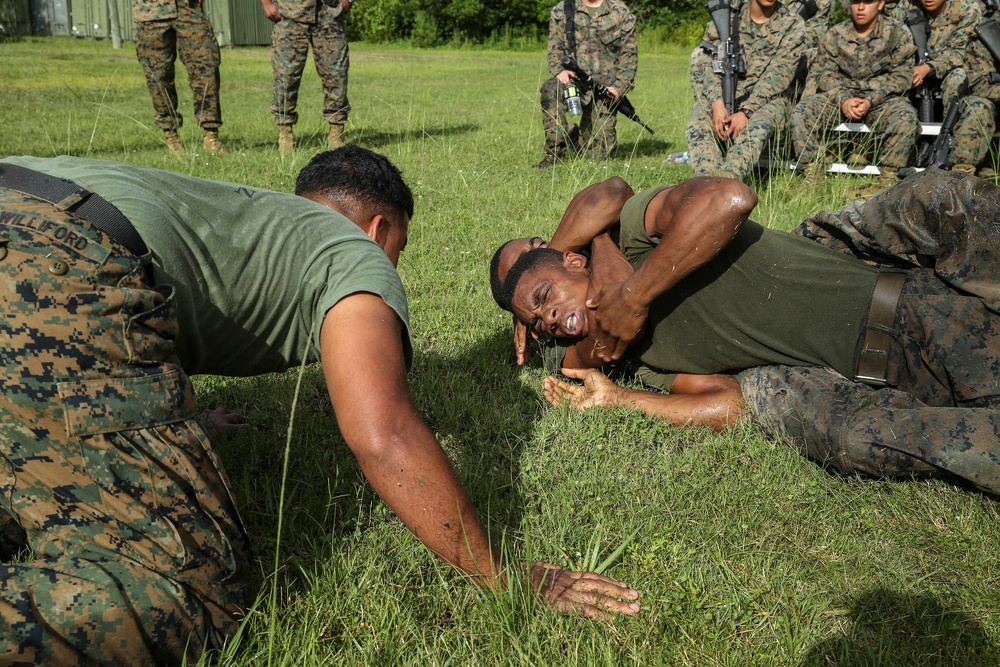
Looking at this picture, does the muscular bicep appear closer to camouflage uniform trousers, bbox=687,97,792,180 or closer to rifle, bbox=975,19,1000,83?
camouflage uniform trousers, bbox=687,97,792,180

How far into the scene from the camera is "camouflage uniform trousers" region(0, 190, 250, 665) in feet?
5.66

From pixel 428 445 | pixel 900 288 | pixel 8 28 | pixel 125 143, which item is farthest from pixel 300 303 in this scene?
pixel 8 28

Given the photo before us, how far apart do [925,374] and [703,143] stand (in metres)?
4.38

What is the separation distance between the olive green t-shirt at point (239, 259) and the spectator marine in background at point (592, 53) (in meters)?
7.07

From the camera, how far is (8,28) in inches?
1033

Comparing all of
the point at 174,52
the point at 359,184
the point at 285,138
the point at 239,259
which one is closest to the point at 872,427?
the point at 359,184

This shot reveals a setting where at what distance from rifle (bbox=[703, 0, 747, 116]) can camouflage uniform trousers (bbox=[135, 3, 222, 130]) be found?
4965 mm

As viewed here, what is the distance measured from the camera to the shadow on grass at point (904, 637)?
208 centimetres

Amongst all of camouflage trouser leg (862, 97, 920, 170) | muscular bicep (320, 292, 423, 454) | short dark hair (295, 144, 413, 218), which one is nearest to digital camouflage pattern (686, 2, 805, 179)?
camouflage trouser leg (862, 97, 920, 170)

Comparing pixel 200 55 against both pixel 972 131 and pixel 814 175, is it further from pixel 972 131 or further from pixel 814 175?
pixel 972 131

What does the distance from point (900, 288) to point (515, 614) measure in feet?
6.74

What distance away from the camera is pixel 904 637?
2.18 meters

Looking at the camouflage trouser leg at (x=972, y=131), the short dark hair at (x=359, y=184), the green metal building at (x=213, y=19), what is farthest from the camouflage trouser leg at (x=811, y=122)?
the green metal building at (x=213, y=19)

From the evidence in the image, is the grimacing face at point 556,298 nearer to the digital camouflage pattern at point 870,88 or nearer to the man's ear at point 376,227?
the man's ear at point 376,227
